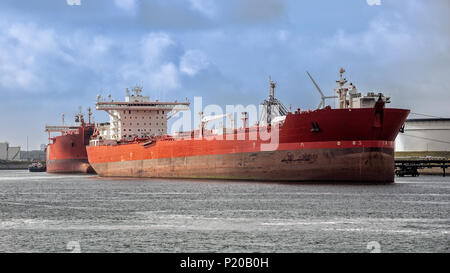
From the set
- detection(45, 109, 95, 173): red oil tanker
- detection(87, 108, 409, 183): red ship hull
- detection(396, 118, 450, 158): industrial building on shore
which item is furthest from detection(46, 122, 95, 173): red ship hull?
detection(396, 118, 450, 158): industrial building on shore

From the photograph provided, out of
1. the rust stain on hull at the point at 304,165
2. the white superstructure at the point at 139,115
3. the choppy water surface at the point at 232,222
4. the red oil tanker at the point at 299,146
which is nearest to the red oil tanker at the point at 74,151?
the white superstructure at the point at 139,115

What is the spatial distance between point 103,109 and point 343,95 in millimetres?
22615

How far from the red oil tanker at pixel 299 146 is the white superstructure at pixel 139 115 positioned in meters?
8.44

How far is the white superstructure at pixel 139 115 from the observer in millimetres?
41062

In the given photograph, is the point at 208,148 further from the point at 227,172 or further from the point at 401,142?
the point at 401,142

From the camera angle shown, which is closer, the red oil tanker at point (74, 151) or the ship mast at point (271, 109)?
the ship mast at point (271, 109)

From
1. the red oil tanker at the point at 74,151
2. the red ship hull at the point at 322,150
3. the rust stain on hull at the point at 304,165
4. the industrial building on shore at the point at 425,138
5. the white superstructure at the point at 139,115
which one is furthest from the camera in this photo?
the industrial building on shore at the point at 425,138

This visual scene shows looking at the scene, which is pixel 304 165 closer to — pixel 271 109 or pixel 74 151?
pixel 271 109

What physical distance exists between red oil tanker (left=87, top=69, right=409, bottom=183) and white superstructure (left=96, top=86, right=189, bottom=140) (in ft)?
27.7

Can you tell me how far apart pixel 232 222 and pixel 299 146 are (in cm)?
1090

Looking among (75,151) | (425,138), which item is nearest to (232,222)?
(75,151)

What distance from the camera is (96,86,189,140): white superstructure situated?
41062 mm

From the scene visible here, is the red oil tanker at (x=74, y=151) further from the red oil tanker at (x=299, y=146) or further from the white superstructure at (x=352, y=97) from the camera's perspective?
the white superstructure at (x=352, y=97)
